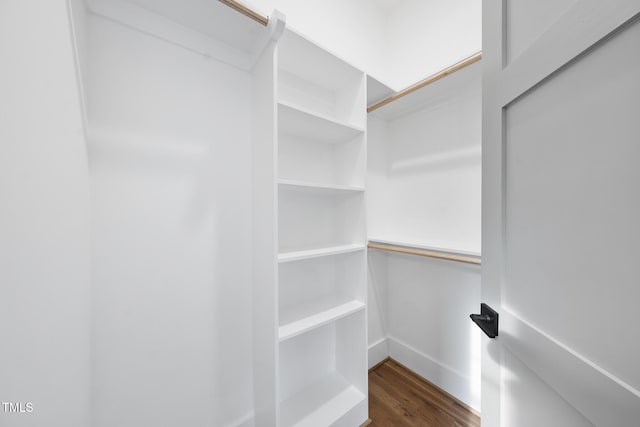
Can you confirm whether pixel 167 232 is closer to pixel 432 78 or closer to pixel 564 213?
pixel 564 213

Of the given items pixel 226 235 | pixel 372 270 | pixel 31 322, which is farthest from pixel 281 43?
pixel 372 270

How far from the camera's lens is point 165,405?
0.89m

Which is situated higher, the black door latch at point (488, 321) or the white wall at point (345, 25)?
the white wall at point (345, 25)

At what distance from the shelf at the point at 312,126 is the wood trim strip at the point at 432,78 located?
397mm

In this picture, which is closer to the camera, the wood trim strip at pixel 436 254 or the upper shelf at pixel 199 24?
the upper shelf at pixel 199 24

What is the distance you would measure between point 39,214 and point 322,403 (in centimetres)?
143

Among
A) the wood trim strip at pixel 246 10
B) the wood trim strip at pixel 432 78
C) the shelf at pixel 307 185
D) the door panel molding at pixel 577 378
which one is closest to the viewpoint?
the door panel molding at pixel 577 378

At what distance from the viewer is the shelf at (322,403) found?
3.57 feet

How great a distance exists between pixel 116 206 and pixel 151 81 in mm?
524

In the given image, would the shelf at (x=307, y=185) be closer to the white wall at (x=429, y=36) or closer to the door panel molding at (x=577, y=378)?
the door panel molding at (x=577, y=378)

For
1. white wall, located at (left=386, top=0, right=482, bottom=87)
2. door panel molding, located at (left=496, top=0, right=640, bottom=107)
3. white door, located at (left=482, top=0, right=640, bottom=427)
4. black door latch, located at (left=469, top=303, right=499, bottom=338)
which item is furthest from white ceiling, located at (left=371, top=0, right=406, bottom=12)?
black door latch, located at (left=469, top=303, right=499, bottom=338)

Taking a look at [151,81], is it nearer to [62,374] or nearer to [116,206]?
[116,206]

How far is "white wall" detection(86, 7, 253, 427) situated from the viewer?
0.79 metres

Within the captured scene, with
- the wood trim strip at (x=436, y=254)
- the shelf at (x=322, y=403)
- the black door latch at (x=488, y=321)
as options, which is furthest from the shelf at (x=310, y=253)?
the shelf at (x=322, y=403)
